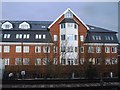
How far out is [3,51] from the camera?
1425 inches

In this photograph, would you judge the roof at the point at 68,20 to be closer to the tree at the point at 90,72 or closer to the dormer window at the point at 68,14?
the dormer window at the point at 68,14

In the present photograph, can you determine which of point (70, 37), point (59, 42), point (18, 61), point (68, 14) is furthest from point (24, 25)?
point (70, 37)

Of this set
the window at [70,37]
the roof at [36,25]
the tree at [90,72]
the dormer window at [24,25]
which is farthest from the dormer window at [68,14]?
the tree at [90,72]

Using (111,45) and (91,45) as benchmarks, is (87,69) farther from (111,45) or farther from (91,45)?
(111,45)

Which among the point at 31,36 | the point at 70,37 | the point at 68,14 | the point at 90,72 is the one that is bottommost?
the point at 90,72

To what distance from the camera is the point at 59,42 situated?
36656 mm

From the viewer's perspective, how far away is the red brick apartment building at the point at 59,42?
35000mm

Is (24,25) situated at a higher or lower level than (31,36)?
higher

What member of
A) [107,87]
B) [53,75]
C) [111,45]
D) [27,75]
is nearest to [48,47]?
[27,75]

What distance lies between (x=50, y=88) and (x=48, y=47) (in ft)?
58.0

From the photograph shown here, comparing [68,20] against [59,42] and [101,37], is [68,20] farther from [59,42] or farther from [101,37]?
[101,37]

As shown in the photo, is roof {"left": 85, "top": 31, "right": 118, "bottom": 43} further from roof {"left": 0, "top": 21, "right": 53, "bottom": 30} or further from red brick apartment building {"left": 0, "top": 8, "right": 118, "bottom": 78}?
roof {"left": 0, "top": 21, "right": 53, "bottom": 30}

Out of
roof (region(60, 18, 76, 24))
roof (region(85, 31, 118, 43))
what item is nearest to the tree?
roof (region(85, 31, 118, 43))

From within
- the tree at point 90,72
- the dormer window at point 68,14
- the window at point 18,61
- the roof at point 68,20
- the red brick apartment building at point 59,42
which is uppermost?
the dormer window at point 68,14
